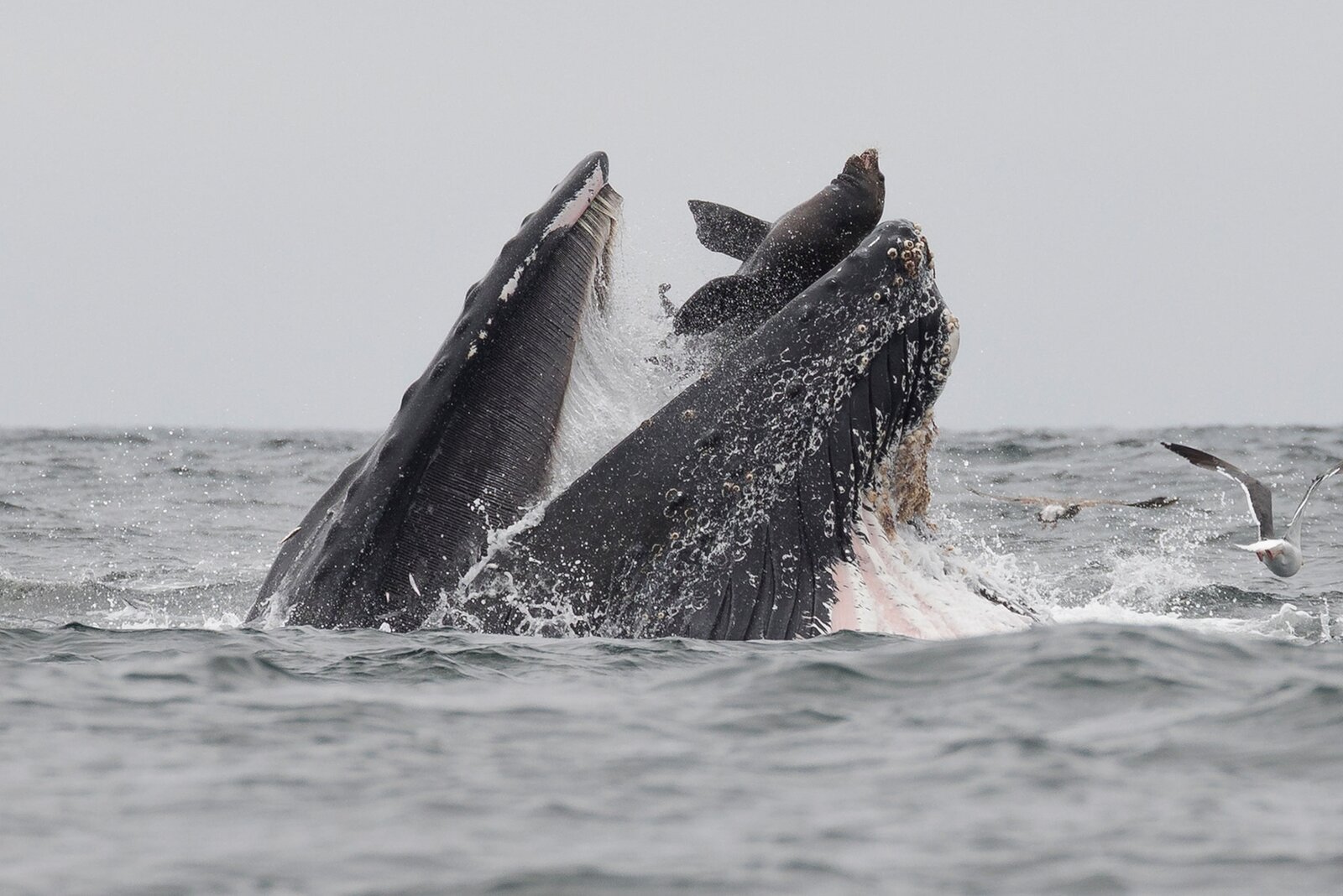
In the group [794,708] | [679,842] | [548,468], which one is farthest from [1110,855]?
[548,468]

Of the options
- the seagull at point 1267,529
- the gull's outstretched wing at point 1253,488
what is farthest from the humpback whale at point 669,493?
the seagull at point 1267,529

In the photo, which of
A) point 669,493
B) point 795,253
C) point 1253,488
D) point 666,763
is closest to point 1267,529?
point 1253,488

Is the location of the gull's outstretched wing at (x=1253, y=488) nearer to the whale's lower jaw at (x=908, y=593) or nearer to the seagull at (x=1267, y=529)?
the seagull at (x=1267, y=529)

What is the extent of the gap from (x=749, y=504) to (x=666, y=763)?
66.5 inches

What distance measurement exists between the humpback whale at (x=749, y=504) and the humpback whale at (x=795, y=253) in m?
0.32

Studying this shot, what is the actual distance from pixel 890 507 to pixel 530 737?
7.03 feet

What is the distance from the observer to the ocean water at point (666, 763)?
381cm

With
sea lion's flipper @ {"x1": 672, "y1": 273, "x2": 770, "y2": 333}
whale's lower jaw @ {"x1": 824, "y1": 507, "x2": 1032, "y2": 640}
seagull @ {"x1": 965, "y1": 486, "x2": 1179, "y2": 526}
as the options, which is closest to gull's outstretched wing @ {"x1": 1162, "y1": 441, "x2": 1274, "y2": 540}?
seagull @ {"x1": 965, "y1": 486, "x2": 1179, "y2": 526}

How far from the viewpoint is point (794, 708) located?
5.29m

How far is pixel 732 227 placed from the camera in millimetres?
7273

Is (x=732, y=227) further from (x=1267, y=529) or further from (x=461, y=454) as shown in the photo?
(x=1267, y=529)

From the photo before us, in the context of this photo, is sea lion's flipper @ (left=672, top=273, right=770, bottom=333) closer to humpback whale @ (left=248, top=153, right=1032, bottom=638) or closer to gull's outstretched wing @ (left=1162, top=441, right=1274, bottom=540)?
humpback whale @ (left=248, top=153, right=1032, bottom=638)

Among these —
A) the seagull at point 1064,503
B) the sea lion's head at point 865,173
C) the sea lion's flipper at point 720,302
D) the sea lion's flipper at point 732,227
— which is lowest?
the seagull at point 1064,503

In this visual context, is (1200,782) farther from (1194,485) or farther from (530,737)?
(1194,485)
